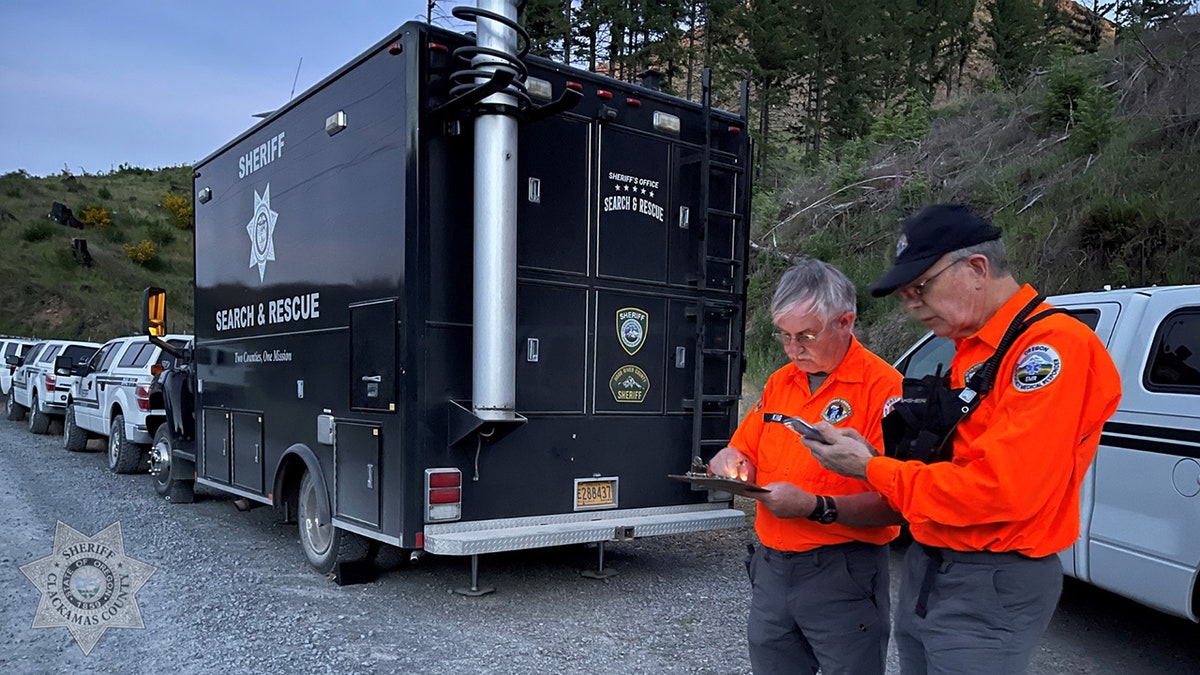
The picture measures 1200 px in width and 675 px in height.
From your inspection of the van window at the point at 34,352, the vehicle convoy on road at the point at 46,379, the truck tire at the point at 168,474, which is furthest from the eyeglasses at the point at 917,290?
the van window at the point at 34,352

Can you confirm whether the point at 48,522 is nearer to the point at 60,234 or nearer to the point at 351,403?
the point at 351,403

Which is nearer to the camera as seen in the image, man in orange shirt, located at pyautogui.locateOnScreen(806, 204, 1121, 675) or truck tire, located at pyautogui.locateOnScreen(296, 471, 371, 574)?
man in orange shirt, located at pyautogui.locateOnScreen(806, 204, 1121, 675)

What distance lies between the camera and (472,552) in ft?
16.4

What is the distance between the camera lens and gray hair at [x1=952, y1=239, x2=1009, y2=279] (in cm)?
200

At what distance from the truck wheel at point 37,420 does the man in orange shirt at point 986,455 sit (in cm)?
1741

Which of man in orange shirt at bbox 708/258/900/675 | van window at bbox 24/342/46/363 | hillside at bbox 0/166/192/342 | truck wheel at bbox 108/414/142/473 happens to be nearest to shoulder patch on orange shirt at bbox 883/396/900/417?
man in orange shirt at bbox 708/258/900/675

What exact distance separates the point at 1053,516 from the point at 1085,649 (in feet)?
12.0

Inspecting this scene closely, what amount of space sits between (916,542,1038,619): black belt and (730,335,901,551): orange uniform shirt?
0.29 m

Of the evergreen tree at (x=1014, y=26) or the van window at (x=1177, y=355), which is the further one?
the evergreen tree at (x=1014, y=26)

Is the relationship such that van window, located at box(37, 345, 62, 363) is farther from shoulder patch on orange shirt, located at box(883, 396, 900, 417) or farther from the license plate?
shoulder patch on orange shirt, located at box(883, 396, 900, 417)

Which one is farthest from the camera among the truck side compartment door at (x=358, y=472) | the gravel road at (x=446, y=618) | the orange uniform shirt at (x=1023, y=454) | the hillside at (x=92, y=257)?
the hillside at (x=92, y=257)

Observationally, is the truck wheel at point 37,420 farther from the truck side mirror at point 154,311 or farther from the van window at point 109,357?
the truck side mirror at point 154,311

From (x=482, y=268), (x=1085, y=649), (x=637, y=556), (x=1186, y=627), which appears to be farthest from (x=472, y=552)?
(x=1186, y=627)

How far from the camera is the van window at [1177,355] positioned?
14.0 feet
